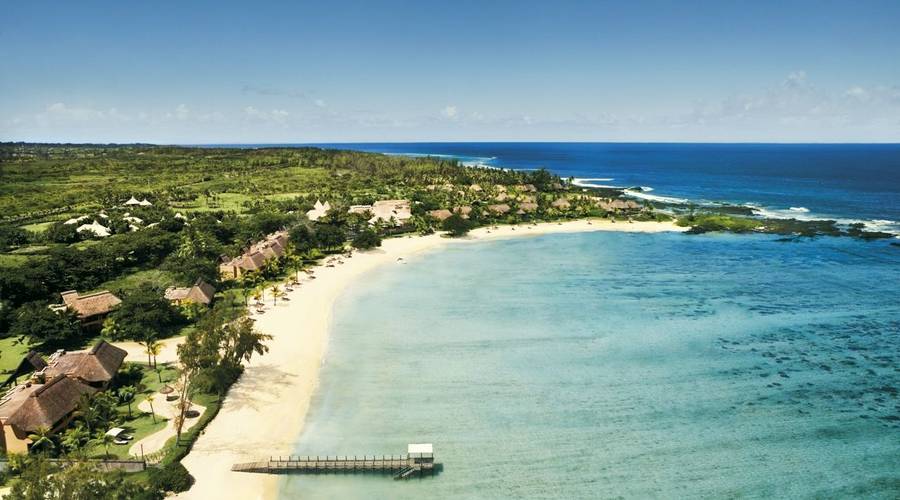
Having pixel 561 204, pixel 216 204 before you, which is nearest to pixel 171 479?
pixel 216 204

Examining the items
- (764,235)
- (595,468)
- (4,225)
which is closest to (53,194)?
(4,225)

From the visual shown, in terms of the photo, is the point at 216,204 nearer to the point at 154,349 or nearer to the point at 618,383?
the point at 154,349

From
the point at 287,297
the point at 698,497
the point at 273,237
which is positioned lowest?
the point at 698,497

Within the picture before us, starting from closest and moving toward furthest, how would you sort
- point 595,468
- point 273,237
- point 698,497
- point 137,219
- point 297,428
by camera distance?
1. point 698,497
2. point 595,468
3. point 297,428
4. point 273,237
5. point 137,219

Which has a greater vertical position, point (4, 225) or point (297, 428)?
point (4, 225)

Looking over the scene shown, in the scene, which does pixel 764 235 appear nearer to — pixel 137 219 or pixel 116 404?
pixel 116 404

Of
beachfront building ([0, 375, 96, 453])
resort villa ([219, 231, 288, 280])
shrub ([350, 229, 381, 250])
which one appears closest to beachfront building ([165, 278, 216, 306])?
resort villa ([219, 231, 288, 280])

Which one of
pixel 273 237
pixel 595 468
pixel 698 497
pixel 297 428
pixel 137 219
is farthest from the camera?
pixel 137 219

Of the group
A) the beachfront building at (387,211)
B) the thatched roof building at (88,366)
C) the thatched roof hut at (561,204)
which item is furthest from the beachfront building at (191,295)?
the thatched roof hut at (561,204)

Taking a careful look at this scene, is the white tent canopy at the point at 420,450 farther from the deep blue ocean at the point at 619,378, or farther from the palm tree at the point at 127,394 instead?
the palm tree at the point at 127,394
